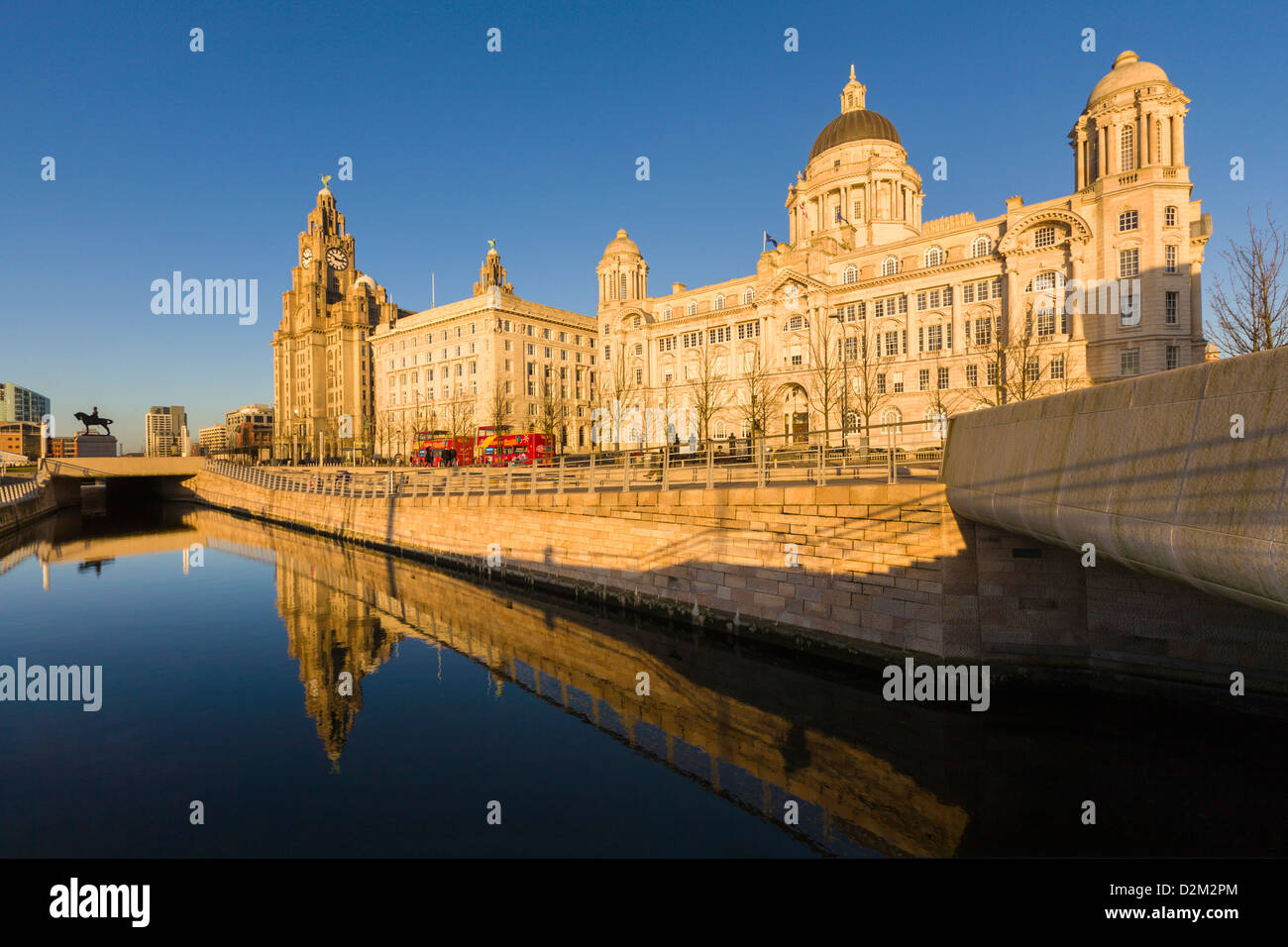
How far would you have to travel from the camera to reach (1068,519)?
301 inches

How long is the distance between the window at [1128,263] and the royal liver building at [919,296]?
12cm

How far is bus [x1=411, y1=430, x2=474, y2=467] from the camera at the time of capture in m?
59.9

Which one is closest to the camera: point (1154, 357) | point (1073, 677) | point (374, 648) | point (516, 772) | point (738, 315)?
point (516, 772)

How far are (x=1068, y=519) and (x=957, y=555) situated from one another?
572cm

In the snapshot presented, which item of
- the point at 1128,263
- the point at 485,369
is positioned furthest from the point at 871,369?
the point at 485,369

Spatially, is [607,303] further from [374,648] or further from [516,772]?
→ [516,772]

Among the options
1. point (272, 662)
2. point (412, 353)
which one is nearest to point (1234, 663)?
point (272, 662)

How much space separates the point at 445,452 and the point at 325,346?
10595 cm

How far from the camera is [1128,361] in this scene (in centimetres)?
4462

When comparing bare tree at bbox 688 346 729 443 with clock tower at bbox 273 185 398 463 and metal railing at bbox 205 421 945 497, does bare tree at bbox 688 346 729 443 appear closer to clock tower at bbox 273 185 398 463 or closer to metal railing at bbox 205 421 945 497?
metal railing at bbox 205 421 945 497

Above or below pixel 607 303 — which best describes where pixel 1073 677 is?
below

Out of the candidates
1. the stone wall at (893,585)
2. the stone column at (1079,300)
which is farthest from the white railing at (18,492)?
the stone column at (1079,300)

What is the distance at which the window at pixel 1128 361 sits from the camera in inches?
1742

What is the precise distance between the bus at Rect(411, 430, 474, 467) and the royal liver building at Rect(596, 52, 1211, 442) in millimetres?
19197
